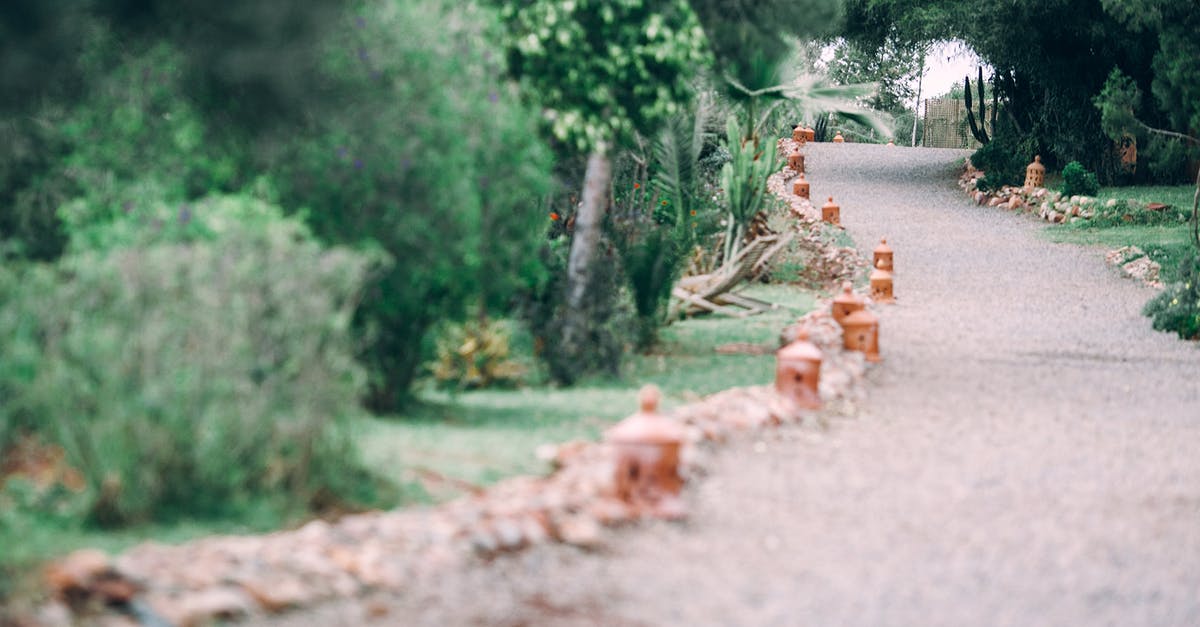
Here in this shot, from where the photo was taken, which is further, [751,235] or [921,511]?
[751,235]

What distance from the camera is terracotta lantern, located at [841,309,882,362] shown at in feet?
37.3

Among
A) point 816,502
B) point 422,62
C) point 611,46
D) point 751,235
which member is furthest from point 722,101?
point 816,502

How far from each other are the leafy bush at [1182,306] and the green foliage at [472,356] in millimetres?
7691

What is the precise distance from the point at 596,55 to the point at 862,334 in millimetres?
3310

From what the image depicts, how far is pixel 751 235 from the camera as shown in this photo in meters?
17.7

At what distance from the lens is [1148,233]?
2172 centimetres

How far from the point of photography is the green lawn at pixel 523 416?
666 centimetres

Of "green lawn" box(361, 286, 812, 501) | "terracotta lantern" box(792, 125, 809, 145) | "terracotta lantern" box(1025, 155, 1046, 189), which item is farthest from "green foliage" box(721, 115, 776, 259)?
"terracotta lantern" box(792, 125, 809, 145)

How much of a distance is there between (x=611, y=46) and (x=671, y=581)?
544 cm

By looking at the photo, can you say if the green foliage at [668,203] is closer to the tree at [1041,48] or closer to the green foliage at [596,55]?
the green foliage at [596,55]

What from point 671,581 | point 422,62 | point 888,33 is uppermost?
point 888,33

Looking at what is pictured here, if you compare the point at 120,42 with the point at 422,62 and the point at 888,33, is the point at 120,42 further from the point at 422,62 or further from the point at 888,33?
the point at 888,33

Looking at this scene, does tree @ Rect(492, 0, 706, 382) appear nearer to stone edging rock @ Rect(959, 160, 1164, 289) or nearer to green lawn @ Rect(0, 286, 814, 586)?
green lawn @ Rect(0, 286, 814, 586)

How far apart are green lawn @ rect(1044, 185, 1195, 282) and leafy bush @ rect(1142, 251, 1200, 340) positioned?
5.96ft
